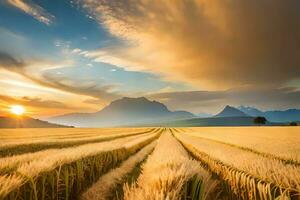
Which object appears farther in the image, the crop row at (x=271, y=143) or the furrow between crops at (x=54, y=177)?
the crop row at (x=271, y=143)

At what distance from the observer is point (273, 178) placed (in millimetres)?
5512

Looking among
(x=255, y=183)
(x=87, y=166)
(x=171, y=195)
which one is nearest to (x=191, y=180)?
(x=171, y=195)

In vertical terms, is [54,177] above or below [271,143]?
below

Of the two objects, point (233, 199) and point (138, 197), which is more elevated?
point (138, 197)

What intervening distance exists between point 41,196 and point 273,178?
469 centimetres

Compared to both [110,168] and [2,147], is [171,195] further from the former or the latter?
[2,147]

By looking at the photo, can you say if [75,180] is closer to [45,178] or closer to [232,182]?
[45,178]

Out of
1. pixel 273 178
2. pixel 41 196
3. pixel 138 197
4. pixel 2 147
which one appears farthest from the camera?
pixel 2 147

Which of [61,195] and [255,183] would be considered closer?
[255,183]

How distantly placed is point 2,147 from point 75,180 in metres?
12.2

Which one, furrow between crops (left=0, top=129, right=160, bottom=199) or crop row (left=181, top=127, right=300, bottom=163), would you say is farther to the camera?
crop row (left=181, top=127, right=300, bottom=163)

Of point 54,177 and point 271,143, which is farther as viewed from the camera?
point 271,143

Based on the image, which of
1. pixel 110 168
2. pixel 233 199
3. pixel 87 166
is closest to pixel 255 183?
pixel 233 199

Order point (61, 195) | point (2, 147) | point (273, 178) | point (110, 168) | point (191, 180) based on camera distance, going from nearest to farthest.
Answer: point (191, 180), point (273, 178), point (61, 195), point (110, 168), point (2, 147)
